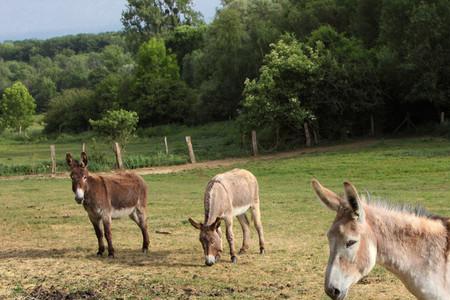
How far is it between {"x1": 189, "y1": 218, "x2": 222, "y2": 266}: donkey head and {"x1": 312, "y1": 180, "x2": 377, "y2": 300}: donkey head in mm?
6435

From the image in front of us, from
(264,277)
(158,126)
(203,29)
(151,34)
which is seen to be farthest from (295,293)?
(151,34)

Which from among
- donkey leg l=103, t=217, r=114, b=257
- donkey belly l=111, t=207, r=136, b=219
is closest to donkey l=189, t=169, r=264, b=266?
donkey belly l=111, t=207, r=136, b=219

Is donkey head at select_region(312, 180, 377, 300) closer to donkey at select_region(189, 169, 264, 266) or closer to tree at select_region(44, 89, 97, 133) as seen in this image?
donkey at select_region(189, 169, 264, 266)

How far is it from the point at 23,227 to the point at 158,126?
52620 mm

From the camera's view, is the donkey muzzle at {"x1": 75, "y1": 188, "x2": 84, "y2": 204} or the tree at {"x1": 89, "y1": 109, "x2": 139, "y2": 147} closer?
the donkey muzzle at {"x1": 75, "y1": 188, "x2": 84, "y2": 204}

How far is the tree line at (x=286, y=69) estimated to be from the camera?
40.6m

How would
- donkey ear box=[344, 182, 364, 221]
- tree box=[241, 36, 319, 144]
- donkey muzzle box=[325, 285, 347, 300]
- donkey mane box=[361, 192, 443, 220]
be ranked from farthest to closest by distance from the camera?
tree box=[241, 36, 319, 144] < donkey mane box=[361, 192, 443, 220] < donkey muzzle box=[325, 285, 347, 300] < donkey ear box=[344, 182, 364, 221]

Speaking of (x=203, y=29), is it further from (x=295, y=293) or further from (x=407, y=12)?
(x=295, y=293)

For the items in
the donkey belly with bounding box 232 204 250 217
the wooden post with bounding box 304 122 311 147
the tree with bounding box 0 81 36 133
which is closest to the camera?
the donkey belly with bounding box 232 204 250 217

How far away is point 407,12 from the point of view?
41.4m

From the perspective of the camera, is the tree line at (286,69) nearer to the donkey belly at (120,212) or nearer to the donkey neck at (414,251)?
the donkey belly at (120,212)

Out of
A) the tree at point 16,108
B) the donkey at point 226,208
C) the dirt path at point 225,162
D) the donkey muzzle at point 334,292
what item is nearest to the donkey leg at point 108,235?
the donkey at point 226,208

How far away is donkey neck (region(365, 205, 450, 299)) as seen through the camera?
5520 mm

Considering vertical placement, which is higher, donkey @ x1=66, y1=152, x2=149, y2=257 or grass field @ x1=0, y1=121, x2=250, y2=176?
donkey @ x1=66, y1=152, x2=149, y2=257
